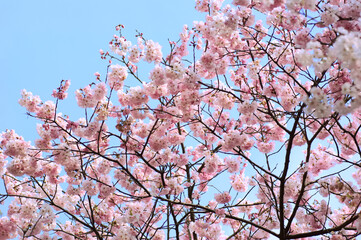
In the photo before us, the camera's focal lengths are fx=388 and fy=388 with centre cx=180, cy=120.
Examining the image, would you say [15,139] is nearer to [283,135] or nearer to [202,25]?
[202,25]

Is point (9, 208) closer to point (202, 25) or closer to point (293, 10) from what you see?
point (202, 25)

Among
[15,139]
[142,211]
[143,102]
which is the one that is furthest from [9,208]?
[143,102]

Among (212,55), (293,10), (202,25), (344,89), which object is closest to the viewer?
(344,89)

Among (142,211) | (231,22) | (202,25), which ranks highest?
(202,25)

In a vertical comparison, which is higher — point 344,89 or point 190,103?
point 190,103

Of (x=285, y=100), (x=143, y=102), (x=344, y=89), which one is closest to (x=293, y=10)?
(x=344, y=89)

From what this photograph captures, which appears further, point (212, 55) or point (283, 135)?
point (283, 135)

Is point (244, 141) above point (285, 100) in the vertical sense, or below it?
below

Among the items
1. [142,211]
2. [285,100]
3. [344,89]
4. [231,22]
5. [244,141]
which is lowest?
[344,89]

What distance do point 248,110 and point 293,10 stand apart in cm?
146

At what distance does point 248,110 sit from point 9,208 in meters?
3.73

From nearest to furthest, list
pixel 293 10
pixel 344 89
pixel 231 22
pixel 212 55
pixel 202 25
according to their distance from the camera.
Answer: pixel 344 89 → pixel 293 10 → pixel 231 22 → pixel 212 55 → pixel 202 25

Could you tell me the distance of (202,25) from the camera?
216 inches

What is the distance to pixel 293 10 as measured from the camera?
3783mm
